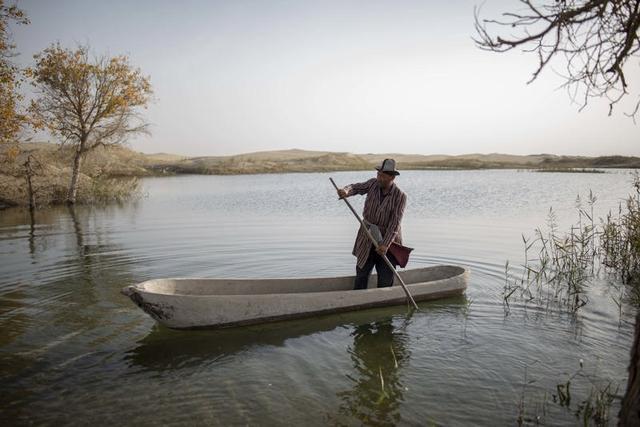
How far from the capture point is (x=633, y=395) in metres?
2.79

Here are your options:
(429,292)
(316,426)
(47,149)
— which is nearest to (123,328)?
(316,426)

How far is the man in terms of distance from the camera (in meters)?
6.64

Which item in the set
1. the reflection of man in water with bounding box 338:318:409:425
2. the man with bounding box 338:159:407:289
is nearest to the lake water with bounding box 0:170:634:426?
the reflection of man in water with bounding box 338:318:409:425

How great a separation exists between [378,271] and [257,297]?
85.7 inches

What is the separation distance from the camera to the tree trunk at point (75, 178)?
22422 millimetres

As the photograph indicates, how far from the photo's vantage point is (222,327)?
20.0ft

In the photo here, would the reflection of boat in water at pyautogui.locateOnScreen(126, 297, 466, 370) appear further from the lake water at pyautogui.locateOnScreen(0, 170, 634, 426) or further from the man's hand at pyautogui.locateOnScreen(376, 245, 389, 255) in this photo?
the man's hand at pyautogui.locateOnScreen(376, 245, 389, 255)

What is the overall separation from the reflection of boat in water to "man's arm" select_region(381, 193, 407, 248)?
1.22 metres

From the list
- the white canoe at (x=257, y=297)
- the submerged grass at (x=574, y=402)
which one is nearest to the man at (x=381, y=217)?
the white canoe at (x=257, y=297)

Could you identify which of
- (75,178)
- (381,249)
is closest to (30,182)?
(75,178)

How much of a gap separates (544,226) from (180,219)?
13.7m

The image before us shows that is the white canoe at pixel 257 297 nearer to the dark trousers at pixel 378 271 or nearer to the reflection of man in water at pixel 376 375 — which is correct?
the dark trousers at pixel 378 271

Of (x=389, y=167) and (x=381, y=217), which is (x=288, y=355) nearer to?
(x=381, y=217)

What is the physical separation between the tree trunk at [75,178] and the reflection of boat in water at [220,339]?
1936 centimetres
